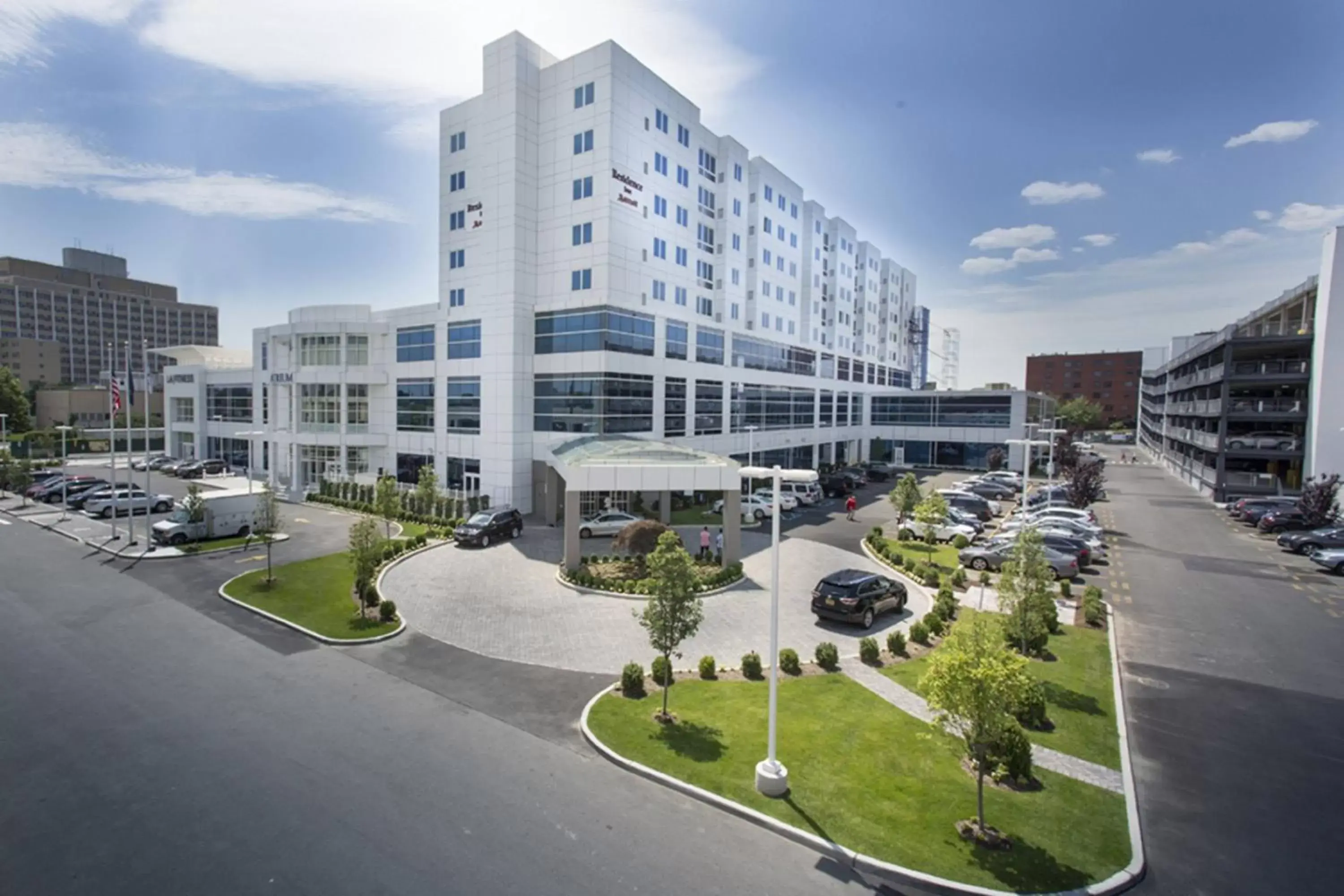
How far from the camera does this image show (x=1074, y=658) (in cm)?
1877

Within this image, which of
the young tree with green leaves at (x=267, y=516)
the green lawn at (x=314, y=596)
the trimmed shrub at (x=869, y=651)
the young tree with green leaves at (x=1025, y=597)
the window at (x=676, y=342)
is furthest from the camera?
the window at (x=676, y=342)

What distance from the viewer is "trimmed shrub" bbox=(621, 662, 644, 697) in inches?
624

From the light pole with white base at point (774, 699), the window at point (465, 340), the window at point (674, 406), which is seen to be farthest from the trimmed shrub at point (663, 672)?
the window at point (465, 340)

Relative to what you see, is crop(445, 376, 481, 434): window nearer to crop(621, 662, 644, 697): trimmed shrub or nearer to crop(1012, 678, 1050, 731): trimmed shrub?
crop(621, 662, 644, 697): trimmed shrub

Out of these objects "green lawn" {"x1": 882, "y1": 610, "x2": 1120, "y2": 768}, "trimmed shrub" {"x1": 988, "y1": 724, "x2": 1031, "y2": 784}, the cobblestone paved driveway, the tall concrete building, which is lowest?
the cobblestone paved driveway

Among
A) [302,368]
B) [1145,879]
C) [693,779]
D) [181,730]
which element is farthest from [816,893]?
[302,368]

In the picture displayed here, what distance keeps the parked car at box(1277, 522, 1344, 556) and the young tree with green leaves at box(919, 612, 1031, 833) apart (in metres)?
33.7

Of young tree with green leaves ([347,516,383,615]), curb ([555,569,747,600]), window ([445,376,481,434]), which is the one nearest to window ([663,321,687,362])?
window ([445,376,481,434])

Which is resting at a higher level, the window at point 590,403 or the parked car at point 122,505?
the window at point 590,403

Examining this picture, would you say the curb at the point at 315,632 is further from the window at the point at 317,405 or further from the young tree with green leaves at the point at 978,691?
the window at the point at 317,405

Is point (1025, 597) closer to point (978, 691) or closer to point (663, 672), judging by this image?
point (978, 691)

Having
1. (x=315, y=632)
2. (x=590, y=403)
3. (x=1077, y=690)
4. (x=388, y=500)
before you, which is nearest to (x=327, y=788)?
(x=315, y=632)

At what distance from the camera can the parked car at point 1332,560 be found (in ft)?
97.4

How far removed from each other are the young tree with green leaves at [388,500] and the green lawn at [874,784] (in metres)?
22.1
